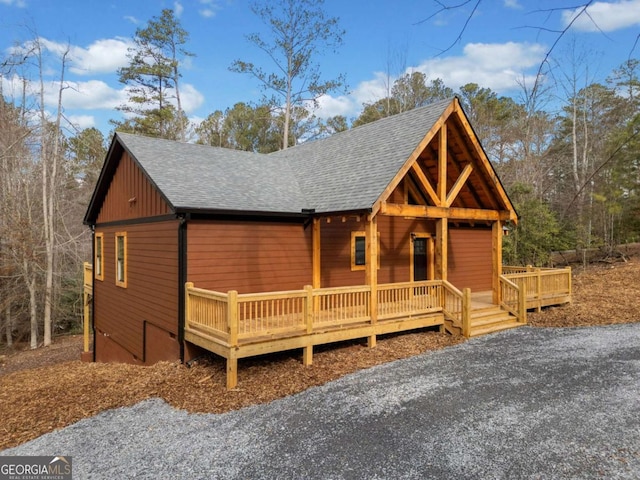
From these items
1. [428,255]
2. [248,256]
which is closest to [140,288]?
[248,256]

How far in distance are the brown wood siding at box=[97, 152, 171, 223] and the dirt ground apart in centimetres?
379

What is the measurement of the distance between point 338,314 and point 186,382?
129 inches

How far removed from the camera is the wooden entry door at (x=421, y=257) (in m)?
12.8

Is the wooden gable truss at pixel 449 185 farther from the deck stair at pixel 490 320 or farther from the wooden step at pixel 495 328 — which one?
the wooden step at pixel 495 328

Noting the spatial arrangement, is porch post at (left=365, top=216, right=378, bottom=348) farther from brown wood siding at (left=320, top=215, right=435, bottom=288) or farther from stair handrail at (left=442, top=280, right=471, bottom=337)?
stair handrail at (left=442, top=280, right=471, bottom=337)

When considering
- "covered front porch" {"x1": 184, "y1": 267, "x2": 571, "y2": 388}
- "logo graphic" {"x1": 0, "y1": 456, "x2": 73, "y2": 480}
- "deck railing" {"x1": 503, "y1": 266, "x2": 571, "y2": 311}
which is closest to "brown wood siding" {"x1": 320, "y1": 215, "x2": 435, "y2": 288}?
"covered front porch" {"x1": 184, "y1": 267, "x2": 571, "y2": 388}

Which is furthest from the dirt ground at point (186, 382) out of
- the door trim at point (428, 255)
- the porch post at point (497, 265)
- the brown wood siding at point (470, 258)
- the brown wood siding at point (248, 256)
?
the brown wood siding at point (470, 258)

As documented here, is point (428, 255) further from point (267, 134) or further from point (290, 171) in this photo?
point (267, 134)

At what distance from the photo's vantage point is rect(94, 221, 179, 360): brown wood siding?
916 cm

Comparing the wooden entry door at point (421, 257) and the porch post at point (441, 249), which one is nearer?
the porch post at point (441, 249)

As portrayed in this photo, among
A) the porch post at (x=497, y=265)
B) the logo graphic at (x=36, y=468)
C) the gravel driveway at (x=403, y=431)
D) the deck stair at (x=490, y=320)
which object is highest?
the porch post at (x=497, y=265)

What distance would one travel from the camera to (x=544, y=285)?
12.3 m

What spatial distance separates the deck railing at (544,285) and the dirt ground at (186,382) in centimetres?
80

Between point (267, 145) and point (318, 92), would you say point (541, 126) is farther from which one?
point (267, 145)
